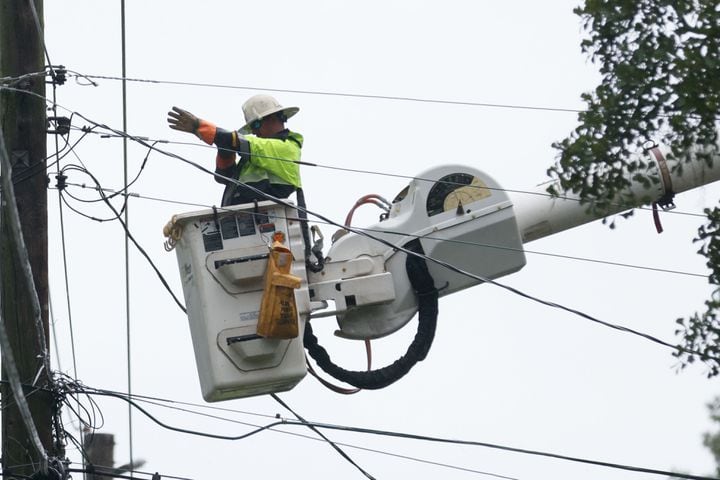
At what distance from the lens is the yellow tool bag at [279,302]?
40.7 ft

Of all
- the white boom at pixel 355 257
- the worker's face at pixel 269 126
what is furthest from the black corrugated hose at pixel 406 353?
the worker's face at pixel 269 126

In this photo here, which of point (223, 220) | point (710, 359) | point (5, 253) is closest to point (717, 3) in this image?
point (710, 359)

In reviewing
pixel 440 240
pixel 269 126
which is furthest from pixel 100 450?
pixel 440 240

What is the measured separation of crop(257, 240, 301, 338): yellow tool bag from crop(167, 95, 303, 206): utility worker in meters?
0.77

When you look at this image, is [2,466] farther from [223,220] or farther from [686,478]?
[686,478]

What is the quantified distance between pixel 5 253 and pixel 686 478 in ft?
16.0

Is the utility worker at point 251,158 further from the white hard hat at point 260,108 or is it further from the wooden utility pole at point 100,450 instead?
the wooden utility pole at point 100,450

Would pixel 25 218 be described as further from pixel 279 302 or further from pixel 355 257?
pixel 355 257

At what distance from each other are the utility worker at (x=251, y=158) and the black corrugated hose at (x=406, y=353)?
Answer: 3.39 ft

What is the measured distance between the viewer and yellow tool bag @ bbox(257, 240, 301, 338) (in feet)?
40.7

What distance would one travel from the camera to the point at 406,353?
13.5 meters

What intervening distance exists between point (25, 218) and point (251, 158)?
167 cm

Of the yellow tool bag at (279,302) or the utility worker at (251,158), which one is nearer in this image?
the yellow tool bag at (279,302)

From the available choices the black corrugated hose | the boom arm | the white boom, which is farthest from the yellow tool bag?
the black corrugated hose
